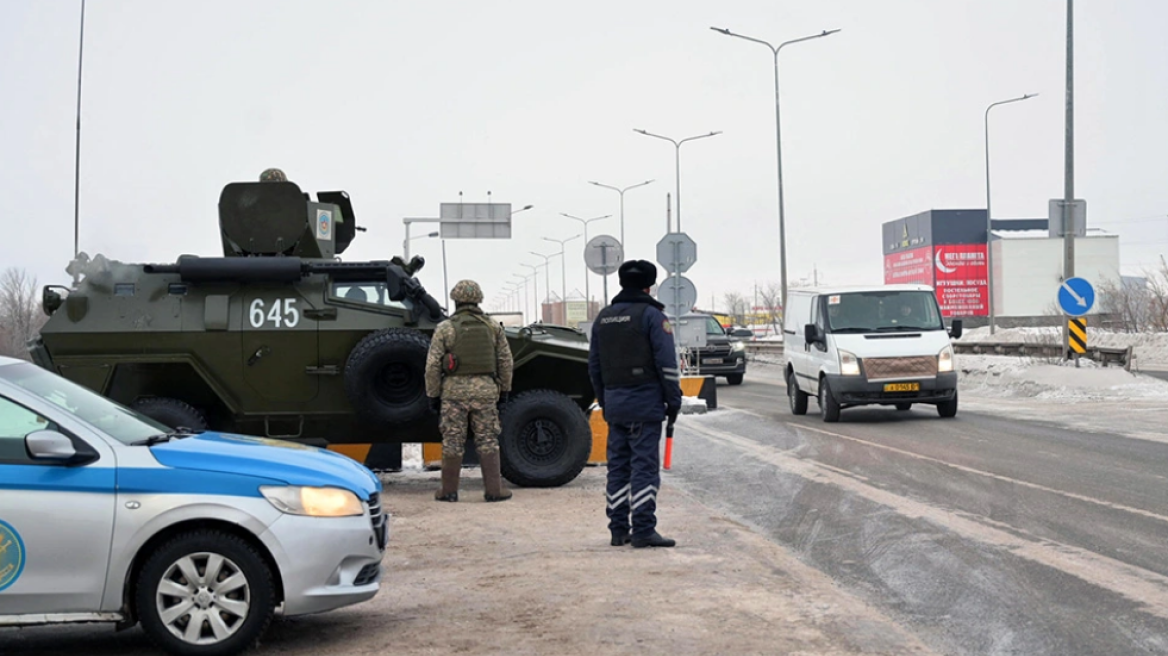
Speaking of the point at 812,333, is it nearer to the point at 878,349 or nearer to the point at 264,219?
Result: the point at 878,349

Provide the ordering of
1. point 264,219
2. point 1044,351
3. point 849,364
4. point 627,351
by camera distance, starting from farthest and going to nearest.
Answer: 1. point 1044,351
2. point 849,364
3. point 264,219
4. point 627,351

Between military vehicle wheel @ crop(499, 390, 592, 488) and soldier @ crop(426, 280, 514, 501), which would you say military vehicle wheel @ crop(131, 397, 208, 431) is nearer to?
soldier @ crop(426, 280, 514, 501)

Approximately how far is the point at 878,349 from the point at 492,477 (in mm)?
10042

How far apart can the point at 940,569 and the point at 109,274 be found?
7.94 metres

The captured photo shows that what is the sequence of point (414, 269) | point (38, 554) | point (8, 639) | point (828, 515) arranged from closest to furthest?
1. point (38, 554)
2. point (8, 639)
3. point (828, 515)
4. point (414, 269)

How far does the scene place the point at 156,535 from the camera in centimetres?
599

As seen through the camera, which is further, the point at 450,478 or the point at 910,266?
the point at 910,266

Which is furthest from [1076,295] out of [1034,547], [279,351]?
[1034,547]

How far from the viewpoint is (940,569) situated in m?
8.10

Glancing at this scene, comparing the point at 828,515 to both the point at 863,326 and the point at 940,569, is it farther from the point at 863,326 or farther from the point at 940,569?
the point at 863,326

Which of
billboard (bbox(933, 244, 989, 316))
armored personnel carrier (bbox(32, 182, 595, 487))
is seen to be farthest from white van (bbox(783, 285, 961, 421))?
billboard (bbox(933, 244, 989, 316))

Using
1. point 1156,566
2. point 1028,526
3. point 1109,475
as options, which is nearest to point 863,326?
point 1109,475

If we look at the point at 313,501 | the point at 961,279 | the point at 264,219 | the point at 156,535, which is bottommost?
the point at 156,535

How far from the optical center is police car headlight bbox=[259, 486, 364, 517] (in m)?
6.11
